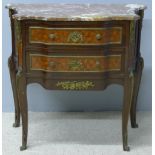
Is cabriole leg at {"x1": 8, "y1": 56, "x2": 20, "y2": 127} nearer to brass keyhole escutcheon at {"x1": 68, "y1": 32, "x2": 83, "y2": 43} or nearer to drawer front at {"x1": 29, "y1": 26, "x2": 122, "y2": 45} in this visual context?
drawer front at {"x1": 29, "y1": 26, "x2": 122, "y2": 45}

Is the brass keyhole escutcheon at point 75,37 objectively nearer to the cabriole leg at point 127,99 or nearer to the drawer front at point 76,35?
the drawer front at point 76,35

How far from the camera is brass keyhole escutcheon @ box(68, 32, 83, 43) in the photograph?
196 centimetres

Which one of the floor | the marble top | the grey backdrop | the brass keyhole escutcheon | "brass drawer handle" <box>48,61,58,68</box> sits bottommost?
the floor

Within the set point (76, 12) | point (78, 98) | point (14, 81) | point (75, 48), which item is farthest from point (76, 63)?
point (78, 98)

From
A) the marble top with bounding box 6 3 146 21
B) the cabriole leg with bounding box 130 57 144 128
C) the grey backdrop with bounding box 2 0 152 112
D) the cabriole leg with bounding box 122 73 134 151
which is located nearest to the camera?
the marble top with bounding box 6 3 146 21

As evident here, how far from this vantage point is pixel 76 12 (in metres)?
2.06

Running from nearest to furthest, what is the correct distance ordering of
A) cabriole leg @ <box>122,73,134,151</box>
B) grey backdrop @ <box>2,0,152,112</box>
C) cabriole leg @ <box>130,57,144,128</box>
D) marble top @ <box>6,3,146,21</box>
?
marble top @ <box>6,3,146,21</box> → cabriole leg @ <box>122,73,134,151</box> → cabriole leg @ <box>130,57,144,128</box> → grey backdrop @ <box>2,0,152,112</box>

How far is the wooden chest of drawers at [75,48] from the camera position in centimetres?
195

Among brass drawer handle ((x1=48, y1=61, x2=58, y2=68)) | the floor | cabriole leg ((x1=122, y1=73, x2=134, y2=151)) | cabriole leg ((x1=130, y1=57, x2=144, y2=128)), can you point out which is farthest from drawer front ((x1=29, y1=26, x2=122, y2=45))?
the floor

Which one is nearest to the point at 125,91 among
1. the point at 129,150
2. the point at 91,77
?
the point at 91,77

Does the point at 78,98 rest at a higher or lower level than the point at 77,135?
higher

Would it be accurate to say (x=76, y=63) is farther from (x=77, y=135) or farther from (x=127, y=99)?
(x=77, y=135)

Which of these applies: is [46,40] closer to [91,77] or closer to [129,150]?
[91,77]

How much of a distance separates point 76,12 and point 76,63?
29 centimetres
